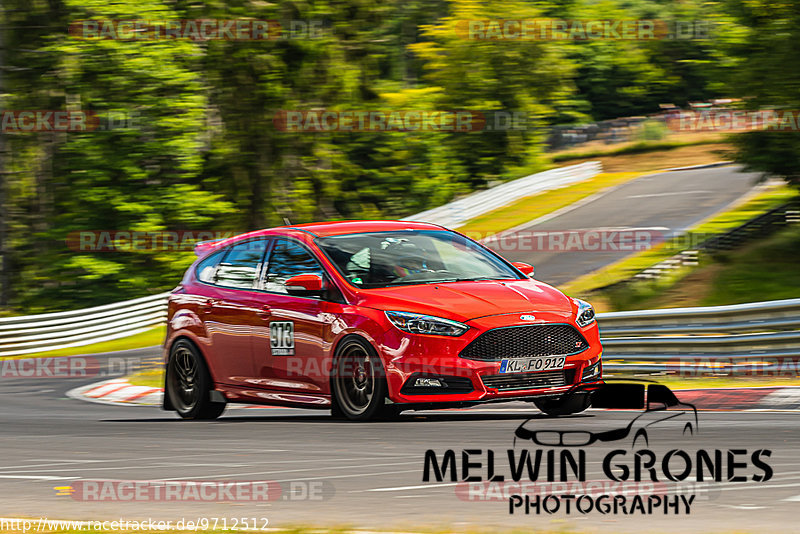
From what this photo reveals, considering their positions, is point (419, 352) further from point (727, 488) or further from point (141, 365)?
point (141, 365)

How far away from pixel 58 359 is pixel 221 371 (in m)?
14.8

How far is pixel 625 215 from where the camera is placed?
122 feet

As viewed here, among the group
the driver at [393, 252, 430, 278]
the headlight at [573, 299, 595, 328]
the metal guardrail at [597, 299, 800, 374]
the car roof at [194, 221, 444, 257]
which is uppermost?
the car roof at [194, 221, 444, 257]

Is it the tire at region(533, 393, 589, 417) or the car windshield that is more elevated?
the car windshield

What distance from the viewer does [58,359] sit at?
2503cm

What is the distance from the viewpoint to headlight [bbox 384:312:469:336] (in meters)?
9.24

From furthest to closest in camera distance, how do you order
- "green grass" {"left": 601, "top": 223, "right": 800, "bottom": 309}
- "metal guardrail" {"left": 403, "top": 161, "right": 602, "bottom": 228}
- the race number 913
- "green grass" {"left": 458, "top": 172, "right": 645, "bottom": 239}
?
"green grass" {"left": 458, "top": 172, "right": 645, "bottom": 239} < "metal guardrail" {"left": 403, "top": 161, "right": 602, "bottom": 228} < "green grass" {"left": 601, "top": 223, "right": 800, "bottom": 309} < the race number 913

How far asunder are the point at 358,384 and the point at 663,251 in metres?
19.6

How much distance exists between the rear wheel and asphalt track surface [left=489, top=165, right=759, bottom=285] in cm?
1605

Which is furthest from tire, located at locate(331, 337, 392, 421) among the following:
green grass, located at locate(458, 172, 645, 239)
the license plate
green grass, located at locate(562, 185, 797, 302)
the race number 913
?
green grass, located at locate(458, 172, 645, 239)
